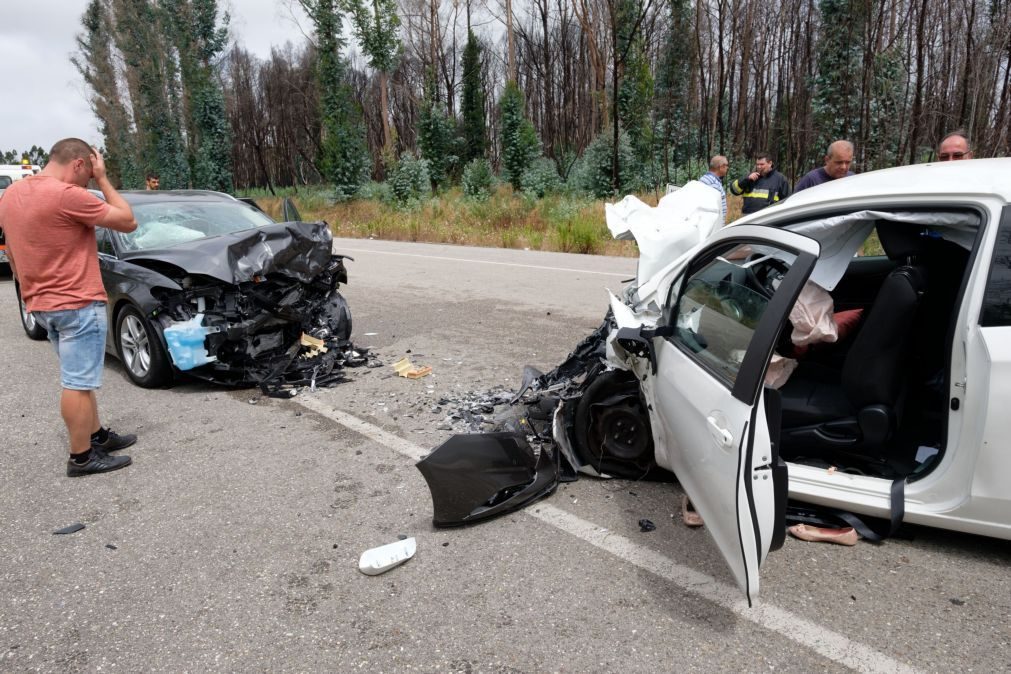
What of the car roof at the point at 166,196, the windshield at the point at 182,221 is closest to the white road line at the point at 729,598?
the windshield at the point at 182,221

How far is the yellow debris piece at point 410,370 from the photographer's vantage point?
583 cm

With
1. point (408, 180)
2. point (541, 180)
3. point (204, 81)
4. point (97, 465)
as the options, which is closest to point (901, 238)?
point (97, 465)

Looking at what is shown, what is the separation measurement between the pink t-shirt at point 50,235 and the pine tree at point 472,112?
106 ft

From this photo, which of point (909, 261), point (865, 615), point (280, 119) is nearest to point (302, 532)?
point (865, 615)

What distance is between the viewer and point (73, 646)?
2492 mm

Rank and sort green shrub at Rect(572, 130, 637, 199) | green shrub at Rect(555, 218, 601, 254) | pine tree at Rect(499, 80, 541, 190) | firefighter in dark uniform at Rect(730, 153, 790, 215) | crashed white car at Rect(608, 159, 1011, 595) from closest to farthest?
crashed white car at Rect(608, 159, 1011, 595)
firefighter in dark uniform at Rect(730, 153, 790, 215)
green shrub at Rect(555, 218, 601, 254)
green shrub at Rect(572, 130, 637, 199)
pine tree at Rect(499, 80, 541, 190)

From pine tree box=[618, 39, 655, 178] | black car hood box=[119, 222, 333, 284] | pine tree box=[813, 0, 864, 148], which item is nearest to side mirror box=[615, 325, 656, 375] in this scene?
black car hood box=[119, 222, 333, 284]

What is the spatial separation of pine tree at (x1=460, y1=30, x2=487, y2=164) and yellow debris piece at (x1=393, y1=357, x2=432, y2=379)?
30.5 meters

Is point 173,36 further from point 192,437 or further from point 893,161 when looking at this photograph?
point 192,437

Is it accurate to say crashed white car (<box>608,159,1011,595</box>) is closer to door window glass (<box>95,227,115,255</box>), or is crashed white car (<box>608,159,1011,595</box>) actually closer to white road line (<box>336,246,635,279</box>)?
door window glass (<box>95,227,115,255</box>)

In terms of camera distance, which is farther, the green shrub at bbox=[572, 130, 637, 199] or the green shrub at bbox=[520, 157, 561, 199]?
the green shrub at bbox=[520, 157, 561, 199]

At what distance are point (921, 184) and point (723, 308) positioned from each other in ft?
3.17

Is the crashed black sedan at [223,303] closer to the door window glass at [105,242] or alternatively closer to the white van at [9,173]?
the door window glass at [105,242]

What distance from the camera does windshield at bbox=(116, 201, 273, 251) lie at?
6.05m
